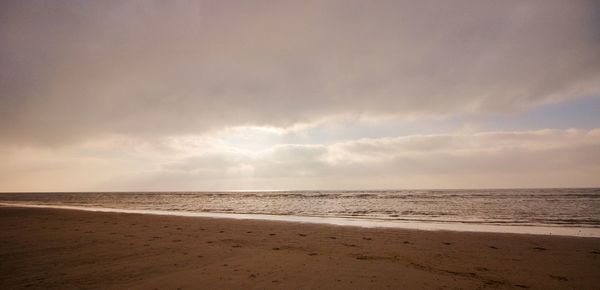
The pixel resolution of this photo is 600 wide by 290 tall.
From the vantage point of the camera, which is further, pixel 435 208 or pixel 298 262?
pixel 435 208

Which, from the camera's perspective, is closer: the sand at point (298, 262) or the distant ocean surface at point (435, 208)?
the sand at point (298, 262)

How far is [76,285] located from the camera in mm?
6605

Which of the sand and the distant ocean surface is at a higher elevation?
the sand

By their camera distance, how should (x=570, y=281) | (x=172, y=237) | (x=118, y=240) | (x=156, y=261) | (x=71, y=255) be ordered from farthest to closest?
1. (x=172, y=237)
2. (x=118, y=240)
3. (x=71, y=255)
4. (x=156, y=261)
5. (x=570, y=281)

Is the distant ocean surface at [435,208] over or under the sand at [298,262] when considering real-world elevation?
under

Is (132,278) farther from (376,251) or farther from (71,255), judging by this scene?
(376,251)

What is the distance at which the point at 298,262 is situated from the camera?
8.58m

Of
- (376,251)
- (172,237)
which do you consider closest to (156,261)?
(172,237)

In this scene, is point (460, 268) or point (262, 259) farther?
point (262, 259)

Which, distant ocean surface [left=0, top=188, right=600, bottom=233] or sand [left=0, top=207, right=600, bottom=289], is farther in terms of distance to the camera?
distant ocean surface [left=0, top=188, right=600, bottom=233]

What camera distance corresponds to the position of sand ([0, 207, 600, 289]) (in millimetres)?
6773

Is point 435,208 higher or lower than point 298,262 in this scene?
lower

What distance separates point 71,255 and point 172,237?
167 inches

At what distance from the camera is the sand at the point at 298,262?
6.77 m
